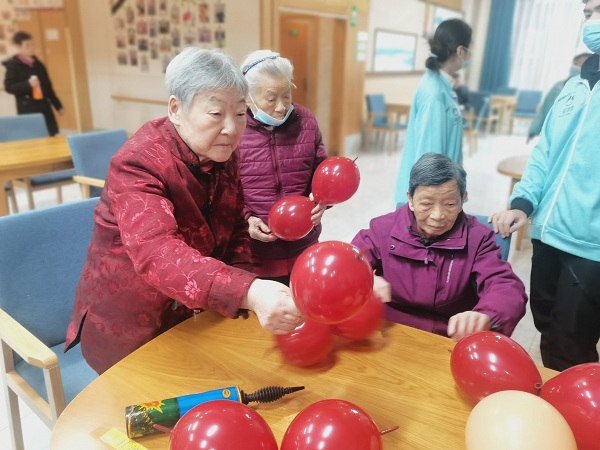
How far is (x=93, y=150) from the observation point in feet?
11.0

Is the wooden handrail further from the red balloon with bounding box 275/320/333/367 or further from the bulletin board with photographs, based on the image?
the red balloon with bounding box 275/320/333/367

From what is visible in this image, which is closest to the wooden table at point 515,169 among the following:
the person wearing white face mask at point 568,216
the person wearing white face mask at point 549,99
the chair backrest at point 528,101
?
the person wearing white face mask at point 549,99

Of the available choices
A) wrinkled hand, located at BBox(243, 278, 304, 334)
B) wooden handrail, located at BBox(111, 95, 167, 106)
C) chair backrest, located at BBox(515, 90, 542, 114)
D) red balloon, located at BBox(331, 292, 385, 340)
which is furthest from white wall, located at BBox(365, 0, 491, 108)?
wrinkled hand, located at BBox(243, 278, 304, 334)

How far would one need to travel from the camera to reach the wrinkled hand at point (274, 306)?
0.92 meters

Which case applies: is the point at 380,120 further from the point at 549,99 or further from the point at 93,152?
the point at 93,152

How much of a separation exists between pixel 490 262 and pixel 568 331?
434mm

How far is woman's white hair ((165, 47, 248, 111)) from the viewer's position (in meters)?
1.08

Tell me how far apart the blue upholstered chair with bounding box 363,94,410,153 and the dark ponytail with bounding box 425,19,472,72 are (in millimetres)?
5467

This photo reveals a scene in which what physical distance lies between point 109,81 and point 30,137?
3.28 meters

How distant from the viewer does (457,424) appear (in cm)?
95

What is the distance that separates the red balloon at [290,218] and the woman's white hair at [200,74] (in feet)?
2.24

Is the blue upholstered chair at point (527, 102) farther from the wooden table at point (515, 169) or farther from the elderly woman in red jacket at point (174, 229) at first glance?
the elderly woman in red jacket at point (174, 229)

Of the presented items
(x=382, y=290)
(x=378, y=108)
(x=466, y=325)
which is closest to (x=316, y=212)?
(x=382, y=290)

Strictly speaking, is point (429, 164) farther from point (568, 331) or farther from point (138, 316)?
point (138, 316)
